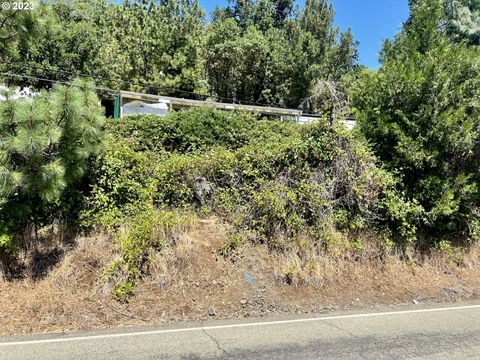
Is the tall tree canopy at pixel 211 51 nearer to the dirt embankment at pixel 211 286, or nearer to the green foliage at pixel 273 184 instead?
the green foliage at pixel 273 184

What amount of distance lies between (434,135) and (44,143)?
25.5ft

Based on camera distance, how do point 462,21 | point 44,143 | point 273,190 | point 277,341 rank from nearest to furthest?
point 277,341 → point 44,143 → point 273,190 → point 462,21

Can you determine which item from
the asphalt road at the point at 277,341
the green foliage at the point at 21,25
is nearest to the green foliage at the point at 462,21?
the asphalt road at the point at 277,341

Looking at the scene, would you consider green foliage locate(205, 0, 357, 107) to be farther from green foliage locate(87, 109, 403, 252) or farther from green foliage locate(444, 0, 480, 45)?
green foliage locate(87, 109, 403, 252)

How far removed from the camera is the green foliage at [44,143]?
4.75 m

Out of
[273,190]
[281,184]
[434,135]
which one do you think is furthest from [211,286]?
[434,135]

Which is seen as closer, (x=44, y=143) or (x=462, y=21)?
(x=44, y=143)

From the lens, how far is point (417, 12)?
34.4 ft

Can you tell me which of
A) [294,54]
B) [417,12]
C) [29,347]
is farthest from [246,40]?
[29,347]

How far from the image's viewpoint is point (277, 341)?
14.9 ft

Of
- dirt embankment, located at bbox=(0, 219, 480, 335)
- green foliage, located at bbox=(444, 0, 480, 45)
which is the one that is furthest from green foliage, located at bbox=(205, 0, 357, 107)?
dirt embankment, located at bbox=(0, 219, 480, 335)

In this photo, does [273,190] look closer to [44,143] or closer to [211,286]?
[211,286]

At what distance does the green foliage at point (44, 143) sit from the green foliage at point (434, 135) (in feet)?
21.2

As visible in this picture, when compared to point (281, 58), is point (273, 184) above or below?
below
